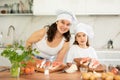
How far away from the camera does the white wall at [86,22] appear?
14.1ft

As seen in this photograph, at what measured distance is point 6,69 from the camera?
2.28 meters

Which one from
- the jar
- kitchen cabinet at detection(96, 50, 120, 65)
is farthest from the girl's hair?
the jar

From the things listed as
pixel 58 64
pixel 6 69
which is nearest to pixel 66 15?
pixel 58 64

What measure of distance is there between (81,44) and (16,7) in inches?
66.7

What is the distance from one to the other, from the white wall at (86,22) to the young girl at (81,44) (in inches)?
49.0

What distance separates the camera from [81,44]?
312cm

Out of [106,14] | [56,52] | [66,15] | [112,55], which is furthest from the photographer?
[106,14]

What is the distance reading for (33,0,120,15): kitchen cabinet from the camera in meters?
3.92

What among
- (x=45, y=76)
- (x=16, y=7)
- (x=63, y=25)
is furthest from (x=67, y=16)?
(x=16, y=7)

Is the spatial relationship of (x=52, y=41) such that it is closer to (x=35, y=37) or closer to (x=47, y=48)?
(x=47, y=48)

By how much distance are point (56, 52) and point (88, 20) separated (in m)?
1.62

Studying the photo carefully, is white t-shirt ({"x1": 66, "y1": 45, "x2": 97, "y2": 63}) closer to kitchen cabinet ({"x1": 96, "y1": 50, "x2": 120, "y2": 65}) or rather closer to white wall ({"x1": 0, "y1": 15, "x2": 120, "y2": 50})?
kitchen cabinet ({"x1": 96, "y1": 50, "x2": 120, "y2": 65})

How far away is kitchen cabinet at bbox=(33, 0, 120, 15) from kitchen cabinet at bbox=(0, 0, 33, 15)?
370 mm

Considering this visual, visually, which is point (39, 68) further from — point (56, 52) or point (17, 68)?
point (56, 52)
